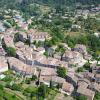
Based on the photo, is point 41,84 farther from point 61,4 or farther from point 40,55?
point 61,4

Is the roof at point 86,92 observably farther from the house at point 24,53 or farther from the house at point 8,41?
the house at point 8,41

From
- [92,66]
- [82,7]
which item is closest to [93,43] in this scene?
[92,66]

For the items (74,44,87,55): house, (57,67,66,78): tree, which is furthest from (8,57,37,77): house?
(74,44,87,55): house

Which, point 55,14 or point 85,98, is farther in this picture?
point 55,14

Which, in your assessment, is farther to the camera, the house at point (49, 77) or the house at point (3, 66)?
the house at point (3, 66)

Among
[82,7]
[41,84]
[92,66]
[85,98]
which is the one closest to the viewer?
[85,98]

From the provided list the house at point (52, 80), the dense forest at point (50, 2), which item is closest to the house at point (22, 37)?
the house at point (52, 80)

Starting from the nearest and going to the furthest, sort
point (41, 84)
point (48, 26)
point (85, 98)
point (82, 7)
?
1. point (85, 98)
2. point (41, 84)
3. point (48, 26)
4. point (82, 7)
